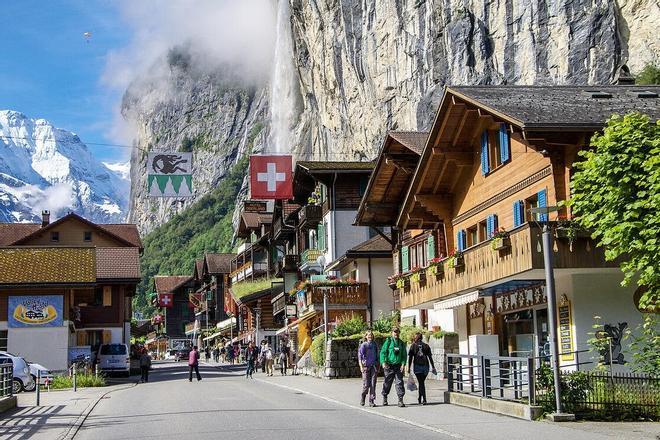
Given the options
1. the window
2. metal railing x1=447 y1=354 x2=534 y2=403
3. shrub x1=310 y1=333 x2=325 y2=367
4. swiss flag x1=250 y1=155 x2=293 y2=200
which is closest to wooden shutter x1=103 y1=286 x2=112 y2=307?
swiss flag x1=250 y1=155 x2=293 y2=200

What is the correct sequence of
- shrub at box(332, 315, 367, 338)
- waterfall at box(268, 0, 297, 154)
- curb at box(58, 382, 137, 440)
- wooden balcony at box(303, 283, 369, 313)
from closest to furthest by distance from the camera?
curb at box(58, 382, 137, 440) → shrub at box(332, 315, 367, 338) → wooden balcony at box(303, 283, 369, 313) → waterfall at box(268, 0, 297, 154)

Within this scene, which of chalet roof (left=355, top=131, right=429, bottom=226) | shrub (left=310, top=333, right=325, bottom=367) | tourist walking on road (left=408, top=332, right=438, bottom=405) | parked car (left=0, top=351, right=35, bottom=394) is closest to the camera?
tourist walking on road (left=408, top=332, right=438, bottom=405)

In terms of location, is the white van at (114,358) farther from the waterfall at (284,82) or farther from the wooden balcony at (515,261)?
the waterfall at (284,82)

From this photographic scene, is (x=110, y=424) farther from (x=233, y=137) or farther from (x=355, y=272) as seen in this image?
(x=233, y=137)

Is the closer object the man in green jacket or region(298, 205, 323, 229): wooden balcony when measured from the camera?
the man in green jacket

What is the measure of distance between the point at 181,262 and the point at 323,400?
153 m

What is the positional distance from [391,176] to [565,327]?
13.3 metres

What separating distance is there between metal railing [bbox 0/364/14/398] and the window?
1400 cm

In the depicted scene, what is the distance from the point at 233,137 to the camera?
7500 inches

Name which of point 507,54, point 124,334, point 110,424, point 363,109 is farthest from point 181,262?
point 110,424

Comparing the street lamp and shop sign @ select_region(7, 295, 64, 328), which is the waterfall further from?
the street lamp

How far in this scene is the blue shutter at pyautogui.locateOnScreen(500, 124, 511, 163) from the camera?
25.6 m

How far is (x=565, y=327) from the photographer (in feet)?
74.1

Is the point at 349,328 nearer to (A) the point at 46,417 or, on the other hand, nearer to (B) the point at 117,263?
(A) the point at 46,417
